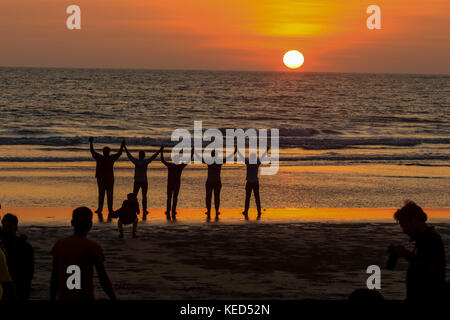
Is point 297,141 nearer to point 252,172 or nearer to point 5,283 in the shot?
point 252,172

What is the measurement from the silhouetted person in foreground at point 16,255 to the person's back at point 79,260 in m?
2.13

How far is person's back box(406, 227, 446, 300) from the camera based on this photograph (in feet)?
20.4

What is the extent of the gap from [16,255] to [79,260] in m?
2.31

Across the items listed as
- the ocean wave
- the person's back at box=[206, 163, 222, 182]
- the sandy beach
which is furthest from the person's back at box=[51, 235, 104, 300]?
the ocean wave

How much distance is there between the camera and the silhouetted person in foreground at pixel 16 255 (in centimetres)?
840

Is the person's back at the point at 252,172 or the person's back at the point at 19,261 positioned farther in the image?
the person's back at the point at 252,172

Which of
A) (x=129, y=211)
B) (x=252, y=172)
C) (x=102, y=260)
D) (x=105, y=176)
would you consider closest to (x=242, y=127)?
(x=252, y=172)

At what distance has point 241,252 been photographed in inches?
539

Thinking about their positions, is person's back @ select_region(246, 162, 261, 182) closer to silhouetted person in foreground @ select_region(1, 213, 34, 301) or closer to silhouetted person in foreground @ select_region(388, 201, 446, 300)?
silhouetted person in foreground @ select_region(1, 213, 34, 301)

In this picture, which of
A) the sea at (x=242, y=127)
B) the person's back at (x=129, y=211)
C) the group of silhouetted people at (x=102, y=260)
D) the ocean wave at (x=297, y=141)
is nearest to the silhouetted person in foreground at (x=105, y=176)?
the sea at (x=242, y=127)

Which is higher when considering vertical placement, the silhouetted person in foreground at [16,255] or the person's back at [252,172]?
the person's back at [252,172]

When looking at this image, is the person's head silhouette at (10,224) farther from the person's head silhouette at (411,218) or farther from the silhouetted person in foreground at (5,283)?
the person's head silhouette at (411,218)
